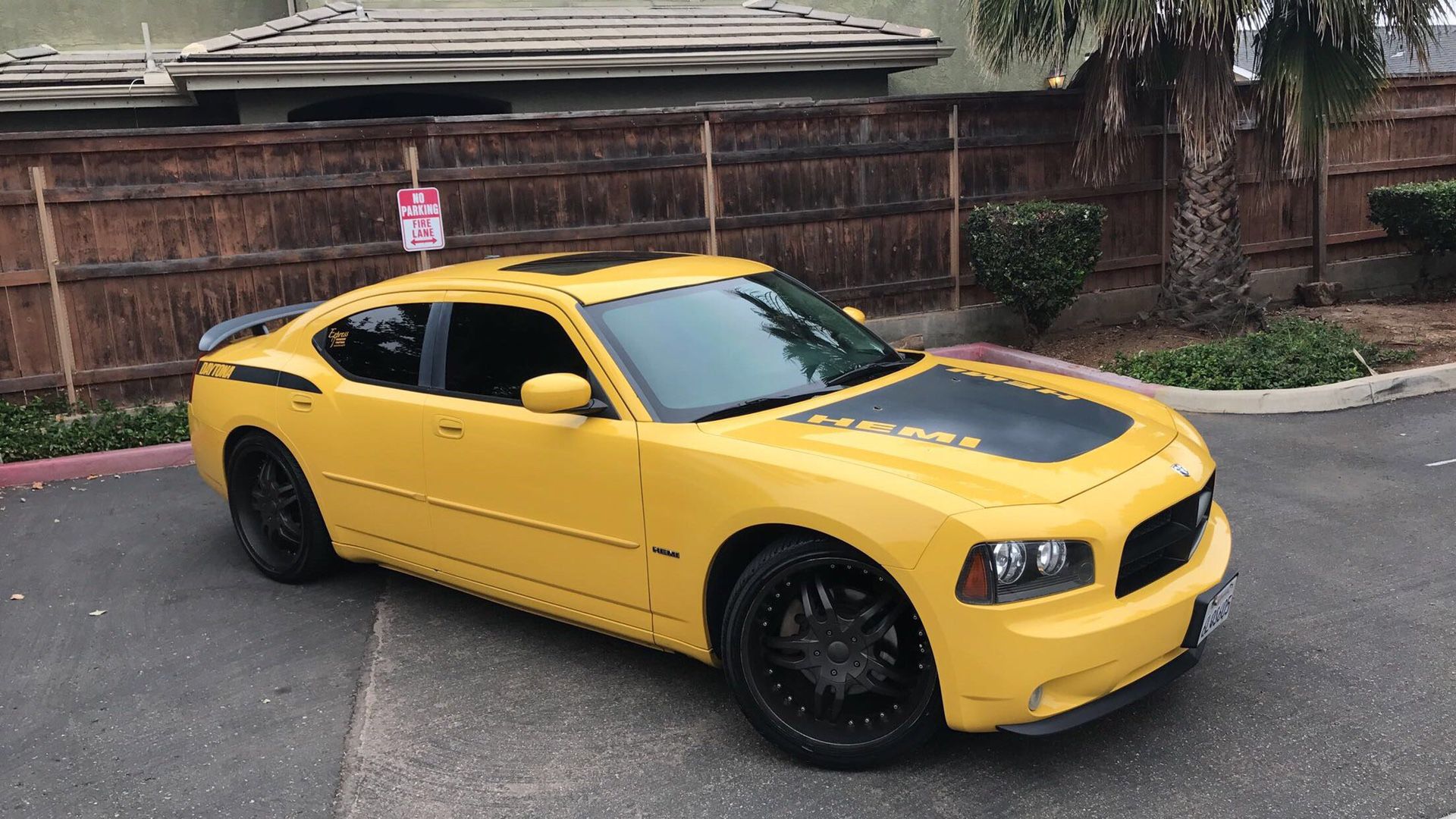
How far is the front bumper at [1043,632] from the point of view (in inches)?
135

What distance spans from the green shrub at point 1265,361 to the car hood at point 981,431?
4.47m

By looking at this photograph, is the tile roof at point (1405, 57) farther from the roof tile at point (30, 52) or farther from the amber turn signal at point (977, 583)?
the roof tile at point (30, 52)

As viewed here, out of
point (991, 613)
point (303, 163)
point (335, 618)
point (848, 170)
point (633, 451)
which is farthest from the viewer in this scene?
point (848, 170)

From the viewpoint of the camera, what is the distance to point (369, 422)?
5.11 meters

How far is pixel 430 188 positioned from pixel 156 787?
6.20 metres

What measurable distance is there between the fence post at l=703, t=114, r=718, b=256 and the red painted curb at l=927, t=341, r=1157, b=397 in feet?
7.44

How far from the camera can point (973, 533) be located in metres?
3.42

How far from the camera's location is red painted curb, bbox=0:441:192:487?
8008mm

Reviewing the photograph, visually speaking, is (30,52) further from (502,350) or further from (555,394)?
(555,394)


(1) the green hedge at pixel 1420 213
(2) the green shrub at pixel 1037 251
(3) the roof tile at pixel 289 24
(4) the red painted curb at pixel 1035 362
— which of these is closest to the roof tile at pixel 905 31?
(2) the green shrub at pixel 1037 251

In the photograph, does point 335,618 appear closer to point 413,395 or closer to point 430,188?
point 413,395

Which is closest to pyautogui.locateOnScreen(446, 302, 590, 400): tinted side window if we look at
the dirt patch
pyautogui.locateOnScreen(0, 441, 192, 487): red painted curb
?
pyautogui.locateOnScreen(0, 441, 192, 487): red painted curb

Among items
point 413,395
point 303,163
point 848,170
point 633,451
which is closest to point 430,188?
point 303,163

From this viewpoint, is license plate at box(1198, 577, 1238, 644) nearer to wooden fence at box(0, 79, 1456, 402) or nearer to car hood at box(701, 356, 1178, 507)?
car hood at box(701, 356, 1178, 507)
